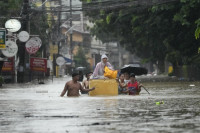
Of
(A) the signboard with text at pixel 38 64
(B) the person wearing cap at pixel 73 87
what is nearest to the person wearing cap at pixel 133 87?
(B) the person wearing cap at pixel 73 87

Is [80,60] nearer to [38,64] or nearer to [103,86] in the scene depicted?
[38,64]

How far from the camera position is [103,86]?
2342 cm

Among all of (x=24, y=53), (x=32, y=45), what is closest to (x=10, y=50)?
(x=32, y=45)

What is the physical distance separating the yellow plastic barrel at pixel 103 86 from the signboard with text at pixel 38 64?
27030 millimetres

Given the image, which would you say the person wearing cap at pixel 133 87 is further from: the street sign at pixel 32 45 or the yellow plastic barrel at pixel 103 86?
the street sign at pixel 32 45

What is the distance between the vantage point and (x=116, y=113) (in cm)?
1388

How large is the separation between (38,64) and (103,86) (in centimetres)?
2776

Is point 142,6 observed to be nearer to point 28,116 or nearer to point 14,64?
point 14,64

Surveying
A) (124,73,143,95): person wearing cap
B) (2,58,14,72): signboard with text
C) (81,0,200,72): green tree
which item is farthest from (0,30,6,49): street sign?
(124,73,143,95): person wearing cap

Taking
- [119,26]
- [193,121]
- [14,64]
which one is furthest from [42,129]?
[119,26]

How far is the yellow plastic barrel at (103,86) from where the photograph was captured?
23.3m

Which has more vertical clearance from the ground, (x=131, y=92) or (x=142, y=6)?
(x=142, y=6)

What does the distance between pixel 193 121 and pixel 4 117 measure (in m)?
4.00

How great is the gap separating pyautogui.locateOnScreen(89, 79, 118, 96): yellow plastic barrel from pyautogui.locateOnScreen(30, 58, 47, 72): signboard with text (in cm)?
2703
